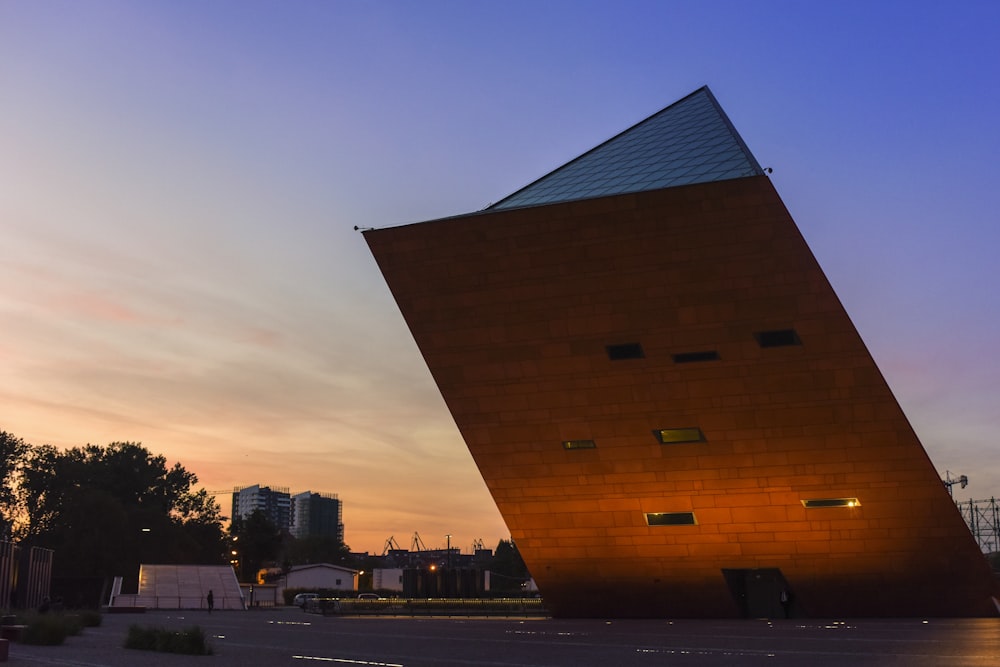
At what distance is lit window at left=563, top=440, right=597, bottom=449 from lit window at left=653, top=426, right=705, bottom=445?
1.92 meters

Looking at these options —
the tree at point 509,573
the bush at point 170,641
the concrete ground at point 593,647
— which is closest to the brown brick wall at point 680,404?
the concrete ground at point 593,647

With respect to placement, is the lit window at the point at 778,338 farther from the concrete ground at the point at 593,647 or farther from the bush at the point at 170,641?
the bush at the point at 170,641

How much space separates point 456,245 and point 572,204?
342 cm

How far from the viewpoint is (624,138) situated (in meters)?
28.1

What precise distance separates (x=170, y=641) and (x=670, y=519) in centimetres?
1531

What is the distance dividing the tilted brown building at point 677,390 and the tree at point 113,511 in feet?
196

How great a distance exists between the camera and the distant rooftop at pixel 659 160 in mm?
22656

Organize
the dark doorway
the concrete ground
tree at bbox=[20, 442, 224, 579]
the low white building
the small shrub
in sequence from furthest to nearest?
the low white building < tree at bbox=[20, 442, 224, 579] < the dark doorway < the small shrub < the concrete ground

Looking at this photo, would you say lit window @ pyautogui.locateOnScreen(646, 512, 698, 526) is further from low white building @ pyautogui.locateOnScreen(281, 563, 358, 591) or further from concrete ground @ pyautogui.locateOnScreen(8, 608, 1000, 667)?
low white building @ pyautogui.locateOnScreen(281, 563, 358, 591)

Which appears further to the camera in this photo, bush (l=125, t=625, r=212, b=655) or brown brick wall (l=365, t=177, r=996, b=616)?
brown brick wall (l=365, t=177, r=996, b=616)

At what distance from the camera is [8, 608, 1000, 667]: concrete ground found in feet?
48.7

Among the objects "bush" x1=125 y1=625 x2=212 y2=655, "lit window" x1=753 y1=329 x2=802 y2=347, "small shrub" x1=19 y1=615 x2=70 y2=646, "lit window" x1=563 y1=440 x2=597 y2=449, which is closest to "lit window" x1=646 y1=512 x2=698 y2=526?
"lit window" x1=563 y1=440 x2=597 y2=449

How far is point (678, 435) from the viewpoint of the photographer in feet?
86.3

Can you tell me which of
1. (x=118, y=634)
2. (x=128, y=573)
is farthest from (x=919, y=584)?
(x=128, y=573)
